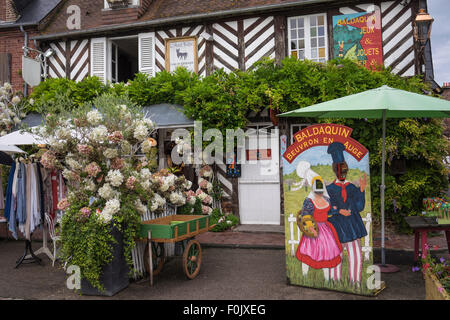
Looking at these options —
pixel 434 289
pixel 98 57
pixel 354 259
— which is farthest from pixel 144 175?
pixel 98 57

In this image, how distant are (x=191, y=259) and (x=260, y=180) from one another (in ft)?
12.9

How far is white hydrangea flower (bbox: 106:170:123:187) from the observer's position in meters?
4.26

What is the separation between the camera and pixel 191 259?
191 inches


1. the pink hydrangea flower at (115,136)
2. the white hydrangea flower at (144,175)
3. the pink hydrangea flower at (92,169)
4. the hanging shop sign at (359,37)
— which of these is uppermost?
the hanging shop sign at (359,37)

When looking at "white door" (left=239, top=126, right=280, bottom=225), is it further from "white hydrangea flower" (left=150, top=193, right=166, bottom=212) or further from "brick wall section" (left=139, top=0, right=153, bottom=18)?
"brick wall section" (left=139, top=0, right=153, bottom=18)

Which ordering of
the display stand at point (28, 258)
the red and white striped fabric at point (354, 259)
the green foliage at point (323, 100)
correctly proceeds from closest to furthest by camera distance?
the red and white striped fabric at point (354, 259)
the display stand at point (28, 258)
the green foliage at point (323, 100)

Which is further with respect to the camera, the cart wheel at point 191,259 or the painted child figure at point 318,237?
the cart wheel at point 191,259

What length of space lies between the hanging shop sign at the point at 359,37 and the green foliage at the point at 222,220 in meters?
4.42

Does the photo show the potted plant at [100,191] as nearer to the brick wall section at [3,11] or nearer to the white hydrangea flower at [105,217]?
the white hydrangea flower at [105,217]

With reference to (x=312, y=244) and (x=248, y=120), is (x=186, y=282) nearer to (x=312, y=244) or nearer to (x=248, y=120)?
(x=312, y=244)

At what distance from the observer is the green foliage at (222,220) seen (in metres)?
7.93

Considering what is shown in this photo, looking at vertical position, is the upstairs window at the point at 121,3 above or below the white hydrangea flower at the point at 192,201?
above

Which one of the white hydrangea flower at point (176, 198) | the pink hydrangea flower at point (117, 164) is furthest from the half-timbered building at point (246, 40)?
the pink hydrangea flower at point (117, 164)

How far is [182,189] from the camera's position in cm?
576
